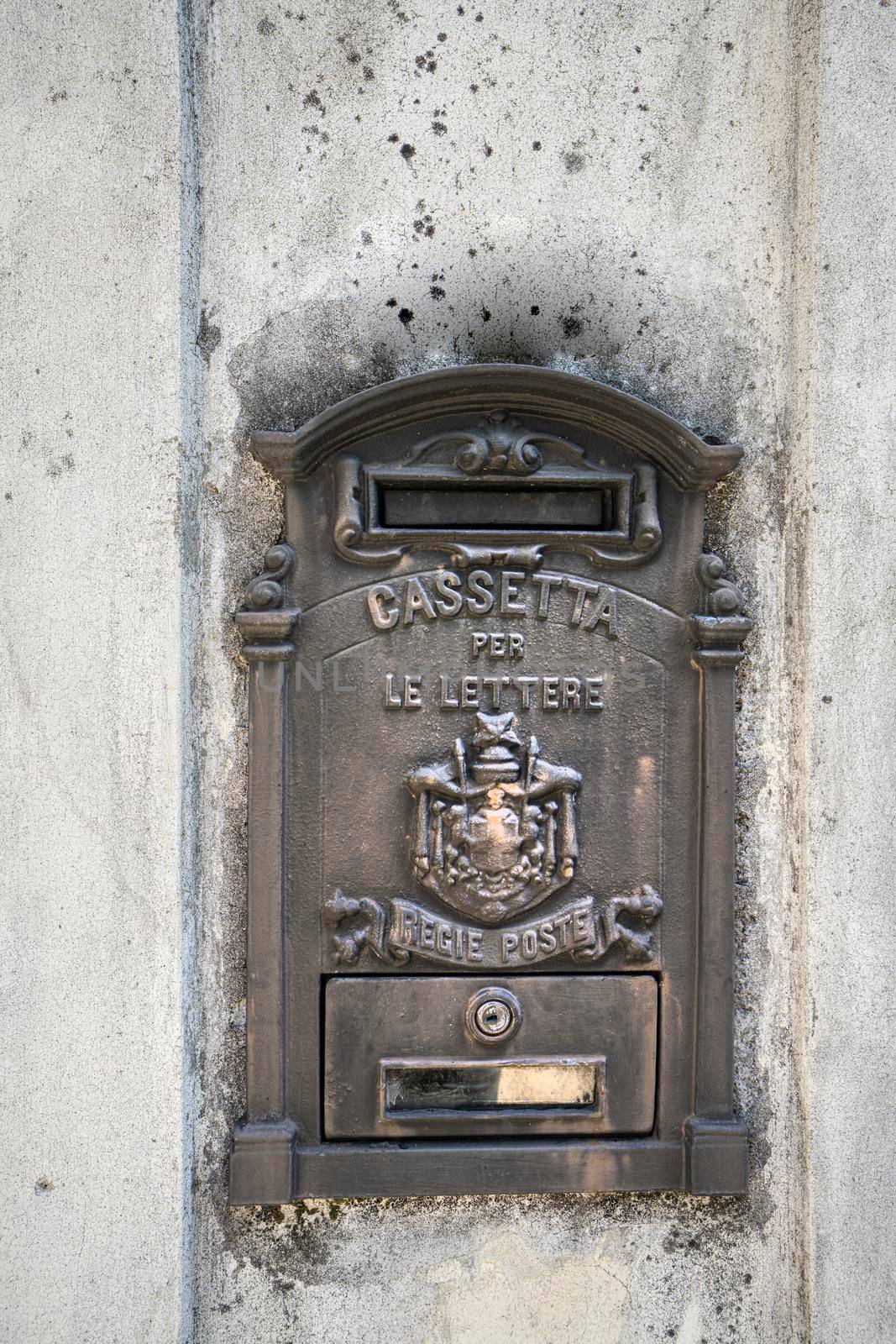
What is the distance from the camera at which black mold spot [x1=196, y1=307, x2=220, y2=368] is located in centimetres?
189

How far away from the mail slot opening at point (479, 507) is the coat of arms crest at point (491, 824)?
0.39 meters

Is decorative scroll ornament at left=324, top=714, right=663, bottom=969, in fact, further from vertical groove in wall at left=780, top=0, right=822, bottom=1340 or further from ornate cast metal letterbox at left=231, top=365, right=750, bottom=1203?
vertical groove in wall at left=780, top=0, right=822, bottom=1340

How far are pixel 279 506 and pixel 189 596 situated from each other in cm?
26

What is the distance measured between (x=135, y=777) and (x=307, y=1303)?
44.3 inches

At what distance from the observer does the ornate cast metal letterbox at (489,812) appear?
1.81 metres

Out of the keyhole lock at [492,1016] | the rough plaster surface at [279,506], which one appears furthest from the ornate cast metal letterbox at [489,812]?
the rough plaster surface at [279,506]

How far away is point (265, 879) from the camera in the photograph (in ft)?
5.98

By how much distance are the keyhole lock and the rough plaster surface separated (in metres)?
0.40

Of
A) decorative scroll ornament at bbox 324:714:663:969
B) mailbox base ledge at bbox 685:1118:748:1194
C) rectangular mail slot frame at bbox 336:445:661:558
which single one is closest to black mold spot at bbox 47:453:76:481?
rectangular mail slot frame at bbox 336:445:661:558

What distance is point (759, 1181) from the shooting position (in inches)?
75.3

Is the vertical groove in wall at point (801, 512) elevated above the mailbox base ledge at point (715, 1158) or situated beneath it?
elevated above

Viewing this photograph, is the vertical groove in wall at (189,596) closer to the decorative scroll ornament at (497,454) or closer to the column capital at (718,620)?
the decorative scroll ornament at (497,454)

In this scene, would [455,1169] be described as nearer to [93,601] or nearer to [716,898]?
[716,898]

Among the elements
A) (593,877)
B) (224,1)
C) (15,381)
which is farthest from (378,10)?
(593,877)
